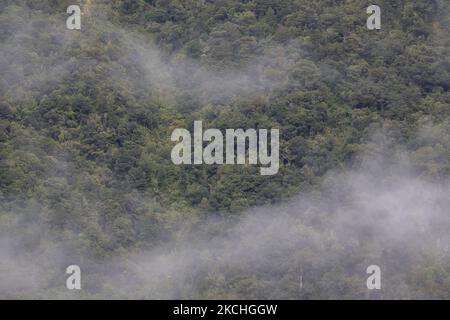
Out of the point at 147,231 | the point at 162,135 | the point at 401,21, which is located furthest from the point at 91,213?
the point at 401,21

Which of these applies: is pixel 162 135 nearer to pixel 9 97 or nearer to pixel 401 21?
pixel 9 97

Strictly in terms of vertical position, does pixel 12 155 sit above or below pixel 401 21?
below
